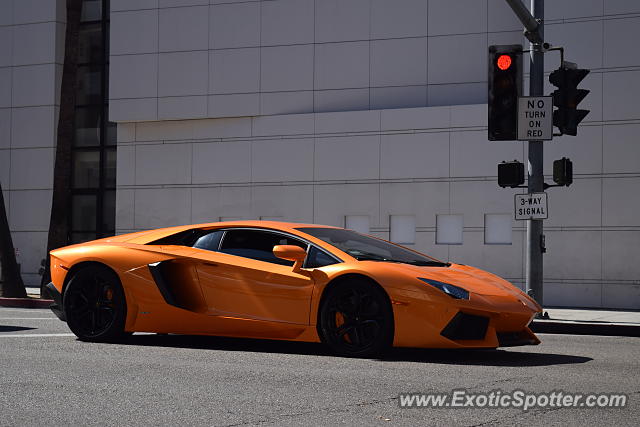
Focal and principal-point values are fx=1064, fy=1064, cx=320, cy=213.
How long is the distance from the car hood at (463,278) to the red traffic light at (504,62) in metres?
5.74

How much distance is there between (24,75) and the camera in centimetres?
2939

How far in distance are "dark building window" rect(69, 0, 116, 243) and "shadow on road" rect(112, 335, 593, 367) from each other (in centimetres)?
1918

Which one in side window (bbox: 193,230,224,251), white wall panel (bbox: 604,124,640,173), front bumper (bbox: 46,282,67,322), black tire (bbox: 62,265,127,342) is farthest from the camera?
white wall panel (bbox: 604,124,640,173)

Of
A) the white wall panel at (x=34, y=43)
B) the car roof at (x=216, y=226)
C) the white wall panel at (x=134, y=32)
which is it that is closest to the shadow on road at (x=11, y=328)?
the car roof at (x=216, y=226)

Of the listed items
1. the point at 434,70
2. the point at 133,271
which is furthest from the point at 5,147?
the point at 133,271

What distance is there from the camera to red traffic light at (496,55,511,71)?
14664mm

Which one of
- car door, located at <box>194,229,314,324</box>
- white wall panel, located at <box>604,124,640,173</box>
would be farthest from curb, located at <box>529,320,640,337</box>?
white wall panel, located at <box>604,124,640,173</box>

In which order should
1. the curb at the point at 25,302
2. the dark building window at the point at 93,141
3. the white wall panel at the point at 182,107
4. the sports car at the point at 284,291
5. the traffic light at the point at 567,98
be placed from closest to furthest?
1. the sports car at the point at 284,291
2. the traffic light at the point at 567,98
3. the curb at the point at 25,302
4. the white wall panel at the point at 182,107
5. the dark building window at the point at 93,141

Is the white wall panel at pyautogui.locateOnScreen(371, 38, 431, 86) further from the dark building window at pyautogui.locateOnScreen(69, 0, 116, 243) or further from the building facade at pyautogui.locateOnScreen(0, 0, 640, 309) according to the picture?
the dark building window at pyautogui.locateOnScreen(69, 0, 116, 243)

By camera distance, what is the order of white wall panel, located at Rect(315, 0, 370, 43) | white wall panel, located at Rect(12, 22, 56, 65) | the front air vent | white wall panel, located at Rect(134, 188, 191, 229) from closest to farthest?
the front air vent < white wall panel, located at Rect(315, 0, 370, 43) < white wall panel, located at Rect(134, 188, 191, 229) < white wall panel, located at Rect(12, 22, 56, 65)

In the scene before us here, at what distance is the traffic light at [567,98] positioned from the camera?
1512 cm

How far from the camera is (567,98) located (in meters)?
15.2

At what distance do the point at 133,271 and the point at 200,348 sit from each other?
1.01 metres

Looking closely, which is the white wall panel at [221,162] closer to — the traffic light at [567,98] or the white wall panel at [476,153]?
the white wall panel at [476,153]
